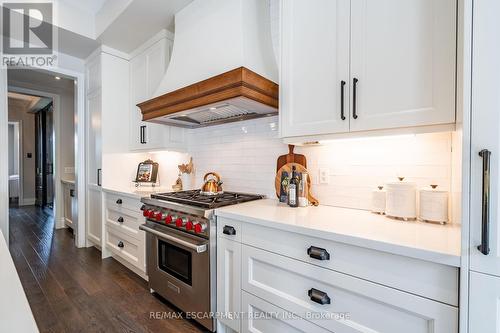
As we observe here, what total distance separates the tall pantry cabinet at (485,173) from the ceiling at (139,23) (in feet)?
7.01

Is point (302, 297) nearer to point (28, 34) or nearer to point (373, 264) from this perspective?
point (373, 264)

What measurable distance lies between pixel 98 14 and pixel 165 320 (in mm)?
3193

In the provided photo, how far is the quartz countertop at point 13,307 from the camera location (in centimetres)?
48

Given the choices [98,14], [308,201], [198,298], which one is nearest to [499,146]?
[308,201]

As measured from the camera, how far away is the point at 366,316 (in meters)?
1.02

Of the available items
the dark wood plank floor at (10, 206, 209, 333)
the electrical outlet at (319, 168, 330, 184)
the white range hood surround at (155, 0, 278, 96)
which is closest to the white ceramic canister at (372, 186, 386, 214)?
the electrical outlet at (319, 168, 330, 184)

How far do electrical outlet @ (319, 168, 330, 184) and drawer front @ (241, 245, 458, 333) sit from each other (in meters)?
0.72

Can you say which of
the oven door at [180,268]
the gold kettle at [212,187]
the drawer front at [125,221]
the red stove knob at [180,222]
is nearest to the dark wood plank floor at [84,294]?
the oven door at [180,268]

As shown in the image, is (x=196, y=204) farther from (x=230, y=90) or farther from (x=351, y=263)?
(x=351, y=263)

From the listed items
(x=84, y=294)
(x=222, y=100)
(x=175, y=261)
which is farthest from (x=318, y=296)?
(x=84, y=294)

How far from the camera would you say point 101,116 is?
2.92 metres

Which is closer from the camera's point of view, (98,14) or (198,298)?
(198,298)

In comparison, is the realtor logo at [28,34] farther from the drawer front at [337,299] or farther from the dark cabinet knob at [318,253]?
the dark cabinet knob at [318,253]

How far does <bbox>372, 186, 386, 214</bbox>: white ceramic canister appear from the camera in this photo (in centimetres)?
141
